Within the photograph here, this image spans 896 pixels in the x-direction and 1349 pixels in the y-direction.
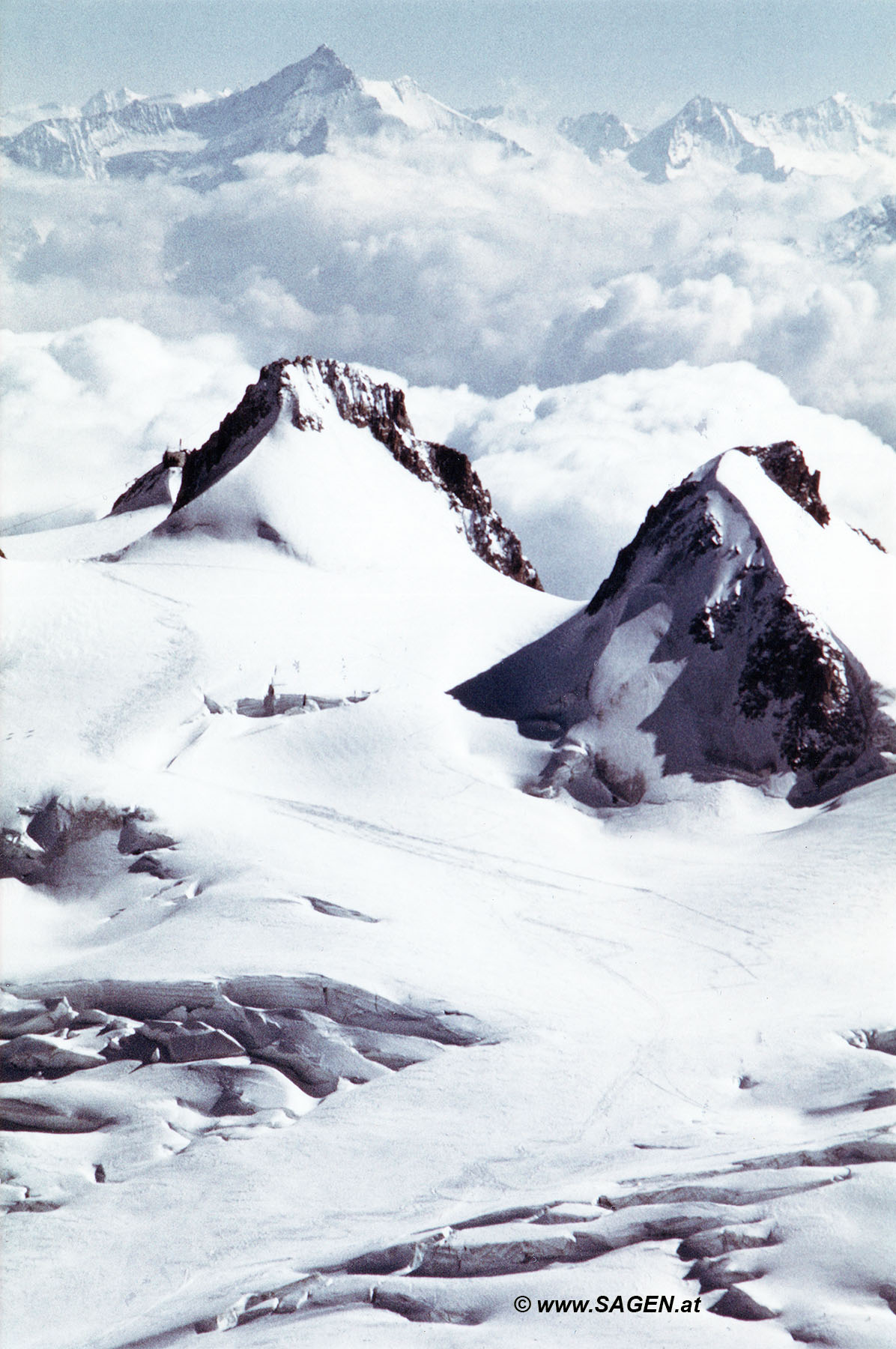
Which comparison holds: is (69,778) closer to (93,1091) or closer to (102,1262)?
(93,1091)

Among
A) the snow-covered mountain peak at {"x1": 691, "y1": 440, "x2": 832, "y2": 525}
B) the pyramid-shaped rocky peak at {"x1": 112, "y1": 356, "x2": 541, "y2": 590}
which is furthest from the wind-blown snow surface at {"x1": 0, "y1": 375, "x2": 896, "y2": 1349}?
the pyramid-shaped rocky peak at {"x1": 112, "y1": 356, "x2": 541, "y2": 590}

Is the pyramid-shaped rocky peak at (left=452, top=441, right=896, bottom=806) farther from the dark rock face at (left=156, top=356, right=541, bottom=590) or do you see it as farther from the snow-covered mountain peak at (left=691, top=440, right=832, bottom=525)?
the dark rock face at (left=156, top=356, right=541, bottom=590)

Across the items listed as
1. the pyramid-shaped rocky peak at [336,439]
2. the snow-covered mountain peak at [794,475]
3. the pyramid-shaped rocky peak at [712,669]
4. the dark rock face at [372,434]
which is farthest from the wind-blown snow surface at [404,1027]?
the dark rock face at [372,434]

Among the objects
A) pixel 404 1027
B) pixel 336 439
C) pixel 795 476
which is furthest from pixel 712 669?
pixel 336 439

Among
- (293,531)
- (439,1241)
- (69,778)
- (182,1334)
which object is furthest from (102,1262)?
(293,531)

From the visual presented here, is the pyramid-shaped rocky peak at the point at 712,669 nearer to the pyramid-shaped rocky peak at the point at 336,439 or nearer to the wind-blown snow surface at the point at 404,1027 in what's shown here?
the wind-blown snow surface at the point at 404,1027

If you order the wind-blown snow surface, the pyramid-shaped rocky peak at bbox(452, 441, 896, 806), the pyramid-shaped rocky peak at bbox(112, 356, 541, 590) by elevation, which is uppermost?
the pyramid-shaped rocky peak at bbox(112, 356, 541, 590)
